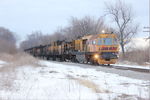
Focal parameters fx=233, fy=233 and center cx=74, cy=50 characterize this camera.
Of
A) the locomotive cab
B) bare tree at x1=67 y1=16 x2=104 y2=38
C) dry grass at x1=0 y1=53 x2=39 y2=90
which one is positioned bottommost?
dry grass at x1=0 y1=53 x2=39 y2=90

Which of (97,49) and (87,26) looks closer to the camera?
(97,49)

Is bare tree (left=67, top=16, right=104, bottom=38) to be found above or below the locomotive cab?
above

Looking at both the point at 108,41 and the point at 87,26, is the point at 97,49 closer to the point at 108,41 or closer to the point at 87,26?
the point at 108,41

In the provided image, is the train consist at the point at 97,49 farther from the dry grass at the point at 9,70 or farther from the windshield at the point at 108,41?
the dry grass at the point at 9,70

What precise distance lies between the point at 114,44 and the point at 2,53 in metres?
10.2

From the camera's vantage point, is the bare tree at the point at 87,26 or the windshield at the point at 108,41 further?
the bare tree at the point at 87,26

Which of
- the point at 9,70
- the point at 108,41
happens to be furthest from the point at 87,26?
the point at 9,70

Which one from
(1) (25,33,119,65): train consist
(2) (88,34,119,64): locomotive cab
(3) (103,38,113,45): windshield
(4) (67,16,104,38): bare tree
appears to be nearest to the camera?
(2) (88,34,119,64): locomotive cab

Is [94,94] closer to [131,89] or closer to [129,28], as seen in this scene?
[131,89]

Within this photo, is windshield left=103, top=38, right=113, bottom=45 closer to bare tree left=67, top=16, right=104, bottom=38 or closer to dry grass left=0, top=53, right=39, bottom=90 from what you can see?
dry grass left=0, top=53, right=39, bottom=90

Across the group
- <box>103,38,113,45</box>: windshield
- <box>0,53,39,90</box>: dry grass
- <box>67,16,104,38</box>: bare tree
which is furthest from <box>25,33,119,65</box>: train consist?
<box>67,16,104,38</box>: bare tree

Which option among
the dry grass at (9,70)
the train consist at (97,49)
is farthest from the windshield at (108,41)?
the dry grass at (9,70)

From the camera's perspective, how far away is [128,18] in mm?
40438

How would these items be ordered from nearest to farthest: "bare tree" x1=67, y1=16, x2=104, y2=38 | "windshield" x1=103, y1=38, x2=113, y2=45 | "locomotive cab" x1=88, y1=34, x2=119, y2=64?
"locomotive cab" x1=88, y1=34, x2=119, y2=64 → "windshield" x1=103, y1=38, x2=113, y2=45 → "bare tree" x1=67, y1=16, x2=104, y2=38
